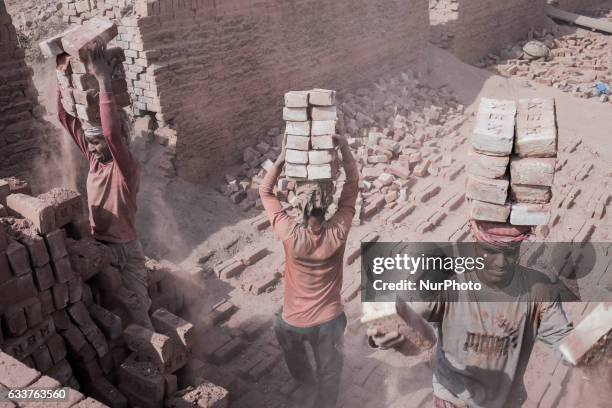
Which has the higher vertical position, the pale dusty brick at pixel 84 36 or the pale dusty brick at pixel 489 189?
the pale dusty brick at pixel 84 36

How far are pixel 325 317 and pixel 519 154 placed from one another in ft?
6.71

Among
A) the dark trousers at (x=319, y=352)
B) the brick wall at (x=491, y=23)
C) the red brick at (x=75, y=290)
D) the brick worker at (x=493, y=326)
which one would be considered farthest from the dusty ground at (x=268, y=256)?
the brick wall at (x=491, y=23)

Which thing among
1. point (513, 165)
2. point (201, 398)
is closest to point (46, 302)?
point (201, 398)

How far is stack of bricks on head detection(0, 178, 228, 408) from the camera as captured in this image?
137 inches

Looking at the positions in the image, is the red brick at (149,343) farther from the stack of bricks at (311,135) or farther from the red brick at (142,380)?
the stack of bricks at (311,135)

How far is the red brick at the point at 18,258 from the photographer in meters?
3.37

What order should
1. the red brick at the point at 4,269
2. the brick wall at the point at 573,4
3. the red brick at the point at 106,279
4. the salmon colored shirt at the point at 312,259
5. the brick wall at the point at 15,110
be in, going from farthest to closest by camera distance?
1. the brick wall at the point at 573,4
2. the brick wall at the point at 15,110
3. the red brick at the point at 106,279
4. the salmon colored shirt at the point at 312,259
5. the red brick at the point at 4,269

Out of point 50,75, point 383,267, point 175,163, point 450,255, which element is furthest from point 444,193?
point 50,75

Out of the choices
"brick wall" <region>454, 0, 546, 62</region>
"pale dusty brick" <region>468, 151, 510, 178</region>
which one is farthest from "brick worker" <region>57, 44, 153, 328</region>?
"brick wall" <region>454, 0, 546, 62</region>

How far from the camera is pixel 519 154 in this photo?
266cm

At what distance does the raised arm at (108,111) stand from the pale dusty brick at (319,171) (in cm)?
145

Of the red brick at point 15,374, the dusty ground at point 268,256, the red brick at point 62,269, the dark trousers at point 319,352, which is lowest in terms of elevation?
the dusty ground at point 268,256

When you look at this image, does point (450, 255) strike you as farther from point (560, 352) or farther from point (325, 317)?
point (325, 317)

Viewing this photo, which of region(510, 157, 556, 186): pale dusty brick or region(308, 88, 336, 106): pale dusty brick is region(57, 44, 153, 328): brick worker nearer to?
region(308, 88, 336, 106): pale dusty brick
